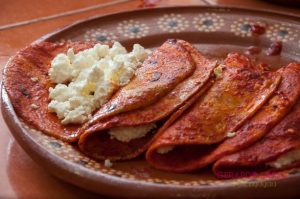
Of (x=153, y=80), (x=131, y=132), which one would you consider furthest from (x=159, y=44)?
(x=131, y=132)

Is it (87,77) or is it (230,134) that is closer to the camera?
(230,134)

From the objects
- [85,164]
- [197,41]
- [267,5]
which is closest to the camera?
[85,164]

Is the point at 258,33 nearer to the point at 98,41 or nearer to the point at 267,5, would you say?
the point at 267,5

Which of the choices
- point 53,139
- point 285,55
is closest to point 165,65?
point 53,139

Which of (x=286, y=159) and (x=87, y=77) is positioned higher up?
(x=87, y=77)

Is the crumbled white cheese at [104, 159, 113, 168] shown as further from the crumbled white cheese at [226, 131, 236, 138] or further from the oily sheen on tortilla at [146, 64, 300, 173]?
the crumbled white cheese at [226, 131, 236, 138]

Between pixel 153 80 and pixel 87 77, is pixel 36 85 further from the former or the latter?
pixel 153 80

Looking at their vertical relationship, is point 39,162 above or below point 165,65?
below
